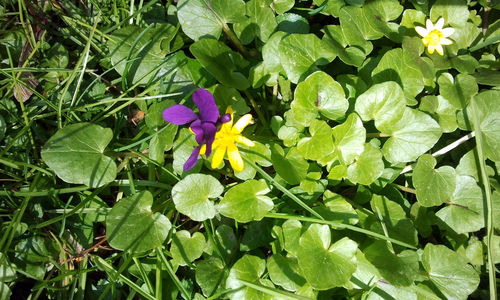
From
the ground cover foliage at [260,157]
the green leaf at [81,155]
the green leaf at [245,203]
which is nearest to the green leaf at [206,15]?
the ground cover foliage at [260,157]

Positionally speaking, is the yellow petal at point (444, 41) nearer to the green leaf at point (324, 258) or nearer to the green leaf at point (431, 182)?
the green leaf at point (431, 182)

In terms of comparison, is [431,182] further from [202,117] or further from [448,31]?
[202,117]

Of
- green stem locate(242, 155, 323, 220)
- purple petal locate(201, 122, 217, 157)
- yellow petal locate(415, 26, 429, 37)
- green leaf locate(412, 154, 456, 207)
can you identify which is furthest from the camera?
yellow petal locate(415, 26, 429, 37)

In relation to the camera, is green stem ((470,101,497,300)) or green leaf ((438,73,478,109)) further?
green leaf ((438,73,478,109))

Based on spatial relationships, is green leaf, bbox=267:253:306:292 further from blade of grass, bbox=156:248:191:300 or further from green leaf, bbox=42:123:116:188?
green leaf, bbox=42:123:116:188

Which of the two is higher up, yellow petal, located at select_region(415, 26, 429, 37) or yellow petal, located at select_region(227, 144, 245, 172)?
yellow petal, located at select_region(415, 26, 429, 37)

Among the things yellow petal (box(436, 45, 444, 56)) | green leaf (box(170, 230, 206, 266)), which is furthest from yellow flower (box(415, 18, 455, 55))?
green leaf (box(170, 230, 206, 266))

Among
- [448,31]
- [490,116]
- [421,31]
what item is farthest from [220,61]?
[490,116]
